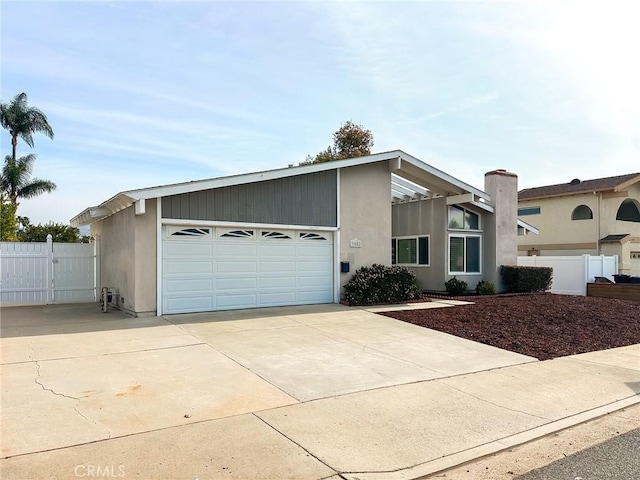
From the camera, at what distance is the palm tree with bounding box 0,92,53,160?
2988cm

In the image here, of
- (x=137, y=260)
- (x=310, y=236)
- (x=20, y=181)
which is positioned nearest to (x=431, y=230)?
(x=310, y=236)

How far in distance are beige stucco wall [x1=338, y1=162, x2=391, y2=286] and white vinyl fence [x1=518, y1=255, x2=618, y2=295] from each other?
9251 mm

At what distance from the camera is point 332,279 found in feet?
47.6

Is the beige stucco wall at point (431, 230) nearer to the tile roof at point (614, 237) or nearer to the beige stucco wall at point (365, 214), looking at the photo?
the beige stucco wall at point (365, 214)

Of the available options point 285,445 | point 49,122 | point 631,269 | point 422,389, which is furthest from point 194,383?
point 49,122

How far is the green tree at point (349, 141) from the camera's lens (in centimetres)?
3145

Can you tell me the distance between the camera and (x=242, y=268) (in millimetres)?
12789

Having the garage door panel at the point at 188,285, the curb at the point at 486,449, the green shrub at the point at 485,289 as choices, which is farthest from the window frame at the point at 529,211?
the curb at the point at 486,449

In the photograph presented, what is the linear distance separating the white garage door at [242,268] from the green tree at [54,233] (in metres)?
14.0

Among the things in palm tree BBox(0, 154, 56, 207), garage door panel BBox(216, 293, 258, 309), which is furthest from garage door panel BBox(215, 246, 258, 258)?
palm tree BBox(0, 154, 56, 207)

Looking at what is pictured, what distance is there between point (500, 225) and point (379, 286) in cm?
710

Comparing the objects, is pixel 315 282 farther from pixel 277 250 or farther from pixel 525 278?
pixel 525 278

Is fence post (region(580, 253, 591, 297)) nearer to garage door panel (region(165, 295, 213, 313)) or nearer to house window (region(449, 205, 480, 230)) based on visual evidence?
house window (region(449, 205, 480, 230))

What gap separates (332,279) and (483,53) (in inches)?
294
